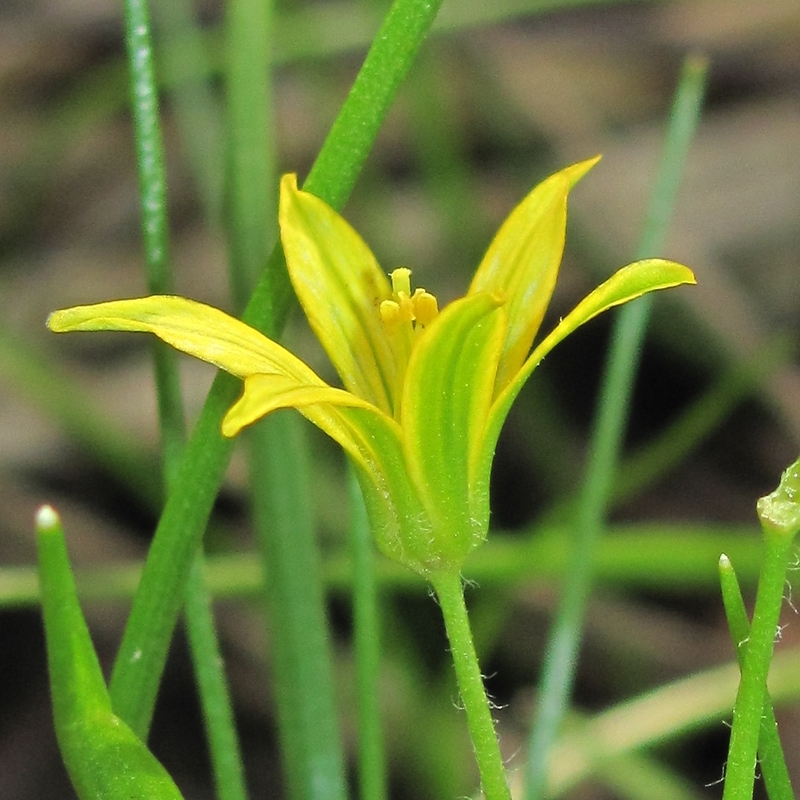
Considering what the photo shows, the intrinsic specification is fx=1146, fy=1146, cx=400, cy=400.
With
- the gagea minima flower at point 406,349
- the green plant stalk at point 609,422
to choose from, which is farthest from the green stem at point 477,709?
the green plant stalk at point 609,422

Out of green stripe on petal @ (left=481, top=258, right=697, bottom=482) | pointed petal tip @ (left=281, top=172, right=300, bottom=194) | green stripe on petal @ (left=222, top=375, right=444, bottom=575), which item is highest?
pointed petal tip @ (left=281, top=172, right=300, bottom=194)

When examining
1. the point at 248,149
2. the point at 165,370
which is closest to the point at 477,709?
the point at 165,370

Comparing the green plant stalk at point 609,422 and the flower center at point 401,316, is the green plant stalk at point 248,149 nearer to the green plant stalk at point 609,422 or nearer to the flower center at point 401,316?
the flower center at point 401,316

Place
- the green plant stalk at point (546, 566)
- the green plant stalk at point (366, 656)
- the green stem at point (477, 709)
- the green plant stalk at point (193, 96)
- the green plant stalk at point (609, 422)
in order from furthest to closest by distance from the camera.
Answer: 1. the green plant stalk at point (193, 96)
2. the green plant stalk at point (546, 566)
3. the green plant stalk at point (609, 422)
4. the green plant stalk at point (366, 656)
5. the green stem at point (477, 709)

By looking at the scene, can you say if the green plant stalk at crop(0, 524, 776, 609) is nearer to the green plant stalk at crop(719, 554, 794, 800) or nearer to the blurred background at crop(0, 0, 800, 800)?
the blurred background at crop(0, 0, 800, 800)

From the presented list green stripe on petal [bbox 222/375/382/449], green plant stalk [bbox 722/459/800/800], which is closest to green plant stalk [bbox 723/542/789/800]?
green plant stalk [bbox 722/459/800/800]

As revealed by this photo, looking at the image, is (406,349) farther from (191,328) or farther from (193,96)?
(193,96)

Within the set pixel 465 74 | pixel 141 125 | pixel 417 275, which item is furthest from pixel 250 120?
pixel 465 74
